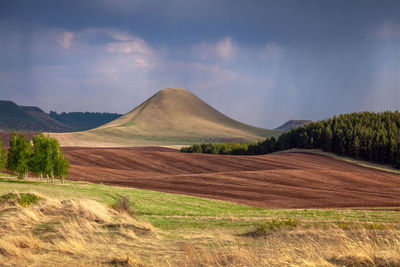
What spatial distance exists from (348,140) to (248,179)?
60973mm

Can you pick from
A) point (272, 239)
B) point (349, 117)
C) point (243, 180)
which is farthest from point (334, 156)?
point (272, 239)

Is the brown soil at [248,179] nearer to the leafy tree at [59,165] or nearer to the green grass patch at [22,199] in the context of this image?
the leafy tree at [59,165]

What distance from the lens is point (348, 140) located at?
102 metres

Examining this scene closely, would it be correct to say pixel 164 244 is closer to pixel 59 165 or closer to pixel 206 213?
pixel 206 213

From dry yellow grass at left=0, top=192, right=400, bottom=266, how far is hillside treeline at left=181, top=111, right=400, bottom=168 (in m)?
89.7

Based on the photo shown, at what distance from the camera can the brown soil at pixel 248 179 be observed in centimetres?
3966

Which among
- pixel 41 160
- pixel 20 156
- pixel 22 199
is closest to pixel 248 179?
pixel 41 160

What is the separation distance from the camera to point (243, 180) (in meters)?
50.2

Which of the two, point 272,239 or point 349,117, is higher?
point 349,117

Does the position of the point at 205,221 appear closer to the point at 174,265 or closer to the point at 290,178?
the point at 174,265

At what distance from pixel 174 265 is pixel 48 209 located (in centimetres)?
1127

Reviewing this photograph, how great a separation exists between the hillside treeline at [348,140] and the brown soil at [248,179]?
15.1 m

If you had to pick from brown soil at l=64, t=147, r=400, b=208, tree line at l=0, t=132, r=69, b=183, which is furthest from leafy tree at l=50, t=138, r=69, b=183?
brown soil at l=64, t=147, r=400, b=208

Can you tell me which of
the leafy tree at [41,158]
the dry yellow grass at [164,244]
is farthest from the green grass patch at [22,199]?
the leafy tree at [41,158]
